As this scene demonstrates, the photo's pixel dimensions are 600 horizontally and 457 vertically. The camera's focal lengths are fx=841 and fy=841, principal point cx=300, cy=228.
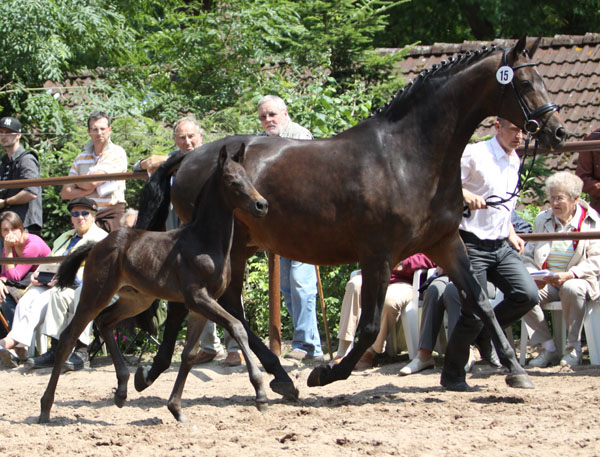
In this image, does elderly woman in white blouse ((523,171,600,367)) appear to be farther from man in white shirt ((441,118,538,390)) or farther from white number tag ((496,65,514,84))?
white number tag ((496,65,514,84))

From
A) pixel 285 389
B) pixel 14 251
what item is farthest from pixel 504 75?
pixel 14 251

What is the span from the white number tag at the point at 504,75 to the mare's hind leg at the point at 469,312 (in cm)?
106

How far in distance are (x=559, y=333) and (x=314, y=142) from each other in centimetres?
272

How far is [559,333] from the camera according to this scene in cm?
683

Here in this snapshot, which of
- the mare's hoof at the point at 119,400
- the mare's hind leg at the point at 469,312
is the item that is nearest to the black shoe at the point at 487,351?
the mare's hind leg at the point at 469,312

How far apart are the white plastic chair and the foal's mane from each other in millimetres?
2268

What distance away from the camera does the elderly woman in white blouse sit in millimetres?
6539

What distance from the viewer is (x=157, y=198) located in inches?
242

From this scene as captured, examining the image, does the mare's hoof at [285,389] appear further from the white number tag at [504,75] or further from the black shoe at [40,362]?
the black shoe at [40,362]

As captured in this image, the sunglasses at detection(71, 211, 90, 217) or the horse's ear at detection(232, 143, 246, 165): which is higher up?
the horse's ear at detection(232, 143, 246, 165)

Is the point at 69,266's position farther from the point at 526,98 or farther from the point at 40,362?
the point at 526,98

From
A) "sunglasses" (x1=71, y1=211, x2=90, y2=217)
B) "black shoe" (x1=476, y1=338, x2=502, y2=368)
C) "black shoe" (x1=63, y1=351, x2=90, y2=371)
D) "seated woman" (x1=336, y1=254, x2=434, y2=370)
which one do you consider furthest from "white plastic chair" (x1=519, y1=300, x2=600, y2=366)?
"sunglasses" (x1=71, y1=211, x2=90, y2=217)

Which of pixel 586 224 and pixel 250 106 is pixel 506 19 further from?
pixel 586 224

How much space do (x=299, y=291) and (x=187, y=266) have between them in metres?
2.15
